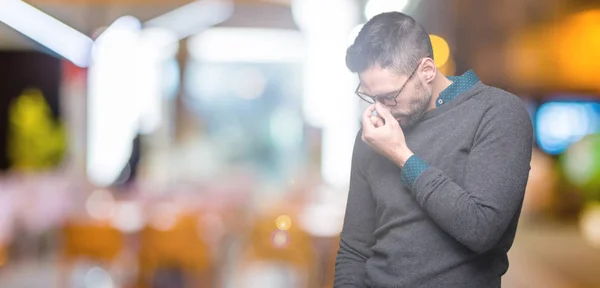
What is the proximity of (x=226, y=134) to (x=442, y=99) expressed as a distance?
9.51m

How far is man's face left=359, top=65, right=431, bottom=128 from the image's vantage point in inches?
62.2

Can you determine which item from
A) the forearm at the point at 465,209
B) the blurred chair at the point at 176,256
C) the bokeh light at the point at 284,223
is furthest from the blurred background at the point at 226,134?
the forearm at the point at 465,209

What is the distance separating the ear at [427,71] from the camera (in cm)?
159

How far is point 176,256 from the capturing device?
6.09 m

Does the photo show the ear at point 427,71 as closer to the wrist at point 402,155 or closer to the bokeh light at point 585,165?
the wrist at point 402,155

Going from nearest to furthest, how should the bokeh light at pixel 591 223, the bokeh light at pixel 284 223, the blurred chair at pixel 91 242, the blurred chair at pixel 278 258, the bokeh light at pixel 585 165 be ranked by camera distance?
the bokeh light at pixel 284 223 → the blurred chair at pixel 278 258 → the blurred chair at pixel 91 242 → the bokeh light at pixel 591 223 → the bokeh light at pixel 585 165

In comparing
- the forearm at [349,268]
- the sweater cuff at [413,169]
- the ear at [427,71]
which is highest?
the ear at [427,71]

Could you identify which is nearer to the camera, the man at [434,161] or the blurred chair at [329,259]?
the man at [434,161]

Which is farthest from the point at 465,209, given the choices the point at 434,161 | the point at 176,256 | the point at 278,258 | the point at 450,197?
the point at 176,256

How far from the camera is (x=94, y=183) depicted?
323 inches

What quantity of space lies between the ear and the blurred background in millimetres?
465

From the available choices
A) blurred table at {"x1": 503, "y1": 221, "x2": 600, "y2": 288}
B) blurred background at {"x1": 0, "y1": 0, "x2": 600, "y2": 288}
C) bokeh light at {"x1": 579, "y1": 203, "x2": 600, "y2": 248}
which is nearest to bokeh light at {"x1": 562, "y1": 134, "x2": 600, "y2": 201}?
blurred background at {"x1": 0, "y1": 0, "x2": 600, "y2": 288}

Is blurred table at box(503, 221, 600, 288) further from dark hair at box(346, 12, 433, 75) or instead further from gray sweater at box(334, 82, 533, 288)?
dark hair at box(346, 12, 433, 75)

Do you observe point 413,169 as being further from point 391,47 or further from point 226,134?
point 226,134
